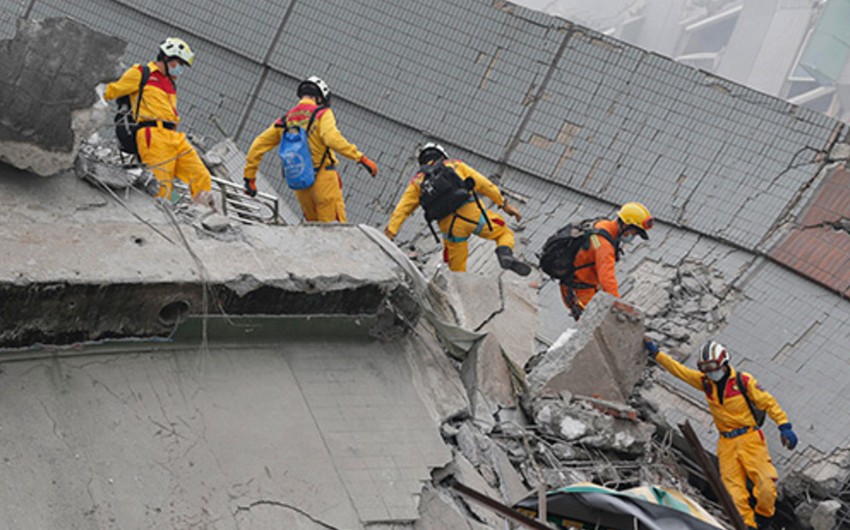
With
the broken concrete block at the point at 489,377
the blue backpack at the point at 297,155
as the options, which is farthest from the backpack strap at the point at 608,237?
the broken concrete block at the point at 489,377

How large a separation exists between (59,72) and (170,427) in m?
1.73

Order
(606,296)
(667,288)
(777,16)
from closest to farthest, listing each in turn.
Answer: (606,296) < (667,288) < (777,16)

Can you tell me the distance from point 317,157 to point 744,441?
12.5 ft

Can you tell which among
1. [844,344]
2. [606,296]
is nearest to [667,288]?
[844,344]

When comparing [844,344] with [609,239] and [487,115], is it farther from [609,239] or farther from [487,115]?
[487,115]

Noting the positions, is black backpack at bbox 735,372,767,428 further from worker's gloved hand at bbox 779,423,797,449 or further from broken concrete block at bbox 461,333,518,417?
broken concrete block at bbox 461,333,518,417

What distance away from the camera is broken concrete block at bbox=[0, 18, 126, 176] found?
502 centimetres

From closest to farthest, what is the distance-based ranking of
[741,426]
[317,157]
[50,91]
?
[50,91]
[741,426]
[317,157]

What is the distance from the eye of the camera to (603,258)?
8469 millimetres

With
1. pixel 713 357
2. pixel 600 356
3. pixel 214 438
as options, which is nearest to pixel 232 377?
pixel 214 438

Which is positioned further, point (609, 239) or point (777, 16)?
point (777, 16)

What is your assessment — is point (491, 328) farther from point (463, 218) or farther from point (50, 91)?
point (50, 91)

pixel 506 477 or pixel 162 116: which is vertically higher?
pixel 162 116

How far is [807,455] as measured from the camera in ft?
27.3
